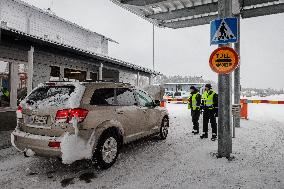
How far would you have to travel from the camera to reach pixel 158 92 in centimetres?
2023

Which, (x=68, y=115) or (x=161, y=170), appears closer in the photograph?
(x=68, y=115)

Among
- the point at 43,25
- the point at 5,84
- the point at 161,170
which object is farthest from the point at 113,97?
the point at 43,25

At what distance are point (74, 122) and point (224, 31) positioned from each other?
12.5ft

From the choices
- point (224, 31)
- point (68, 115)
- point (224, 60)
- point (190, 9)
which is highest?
point (190, 9)

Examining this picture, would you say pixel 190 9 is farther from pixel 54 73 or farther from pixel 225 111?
pixel 54 73

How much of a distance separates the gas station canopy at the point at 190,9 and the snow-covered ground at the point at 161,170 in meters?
5.21

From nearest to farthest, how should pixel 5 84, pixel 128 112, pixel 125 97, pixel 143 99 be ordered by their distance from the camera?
pixel 128 112
pixel 125 97
pixel 143 99
pixel 5 84

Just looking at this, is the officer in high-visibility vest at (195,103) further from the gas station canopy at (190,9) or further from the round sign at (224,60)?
the round sign at (224,60)

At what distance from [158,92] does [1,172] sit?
15749mm

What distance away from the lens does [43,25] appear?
19.8 metres

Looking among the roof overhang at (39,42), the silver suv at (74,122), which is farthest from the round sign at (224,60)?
the roof overhang at (39,42)

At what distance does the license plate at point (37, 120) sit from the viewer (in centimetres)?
480

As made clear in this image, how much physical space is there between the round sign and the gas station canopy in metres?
4.05

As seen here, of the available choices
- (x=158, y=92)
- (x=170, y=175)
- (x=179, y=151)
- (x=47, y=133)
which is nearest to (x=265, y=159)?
(x=179, y=151)
